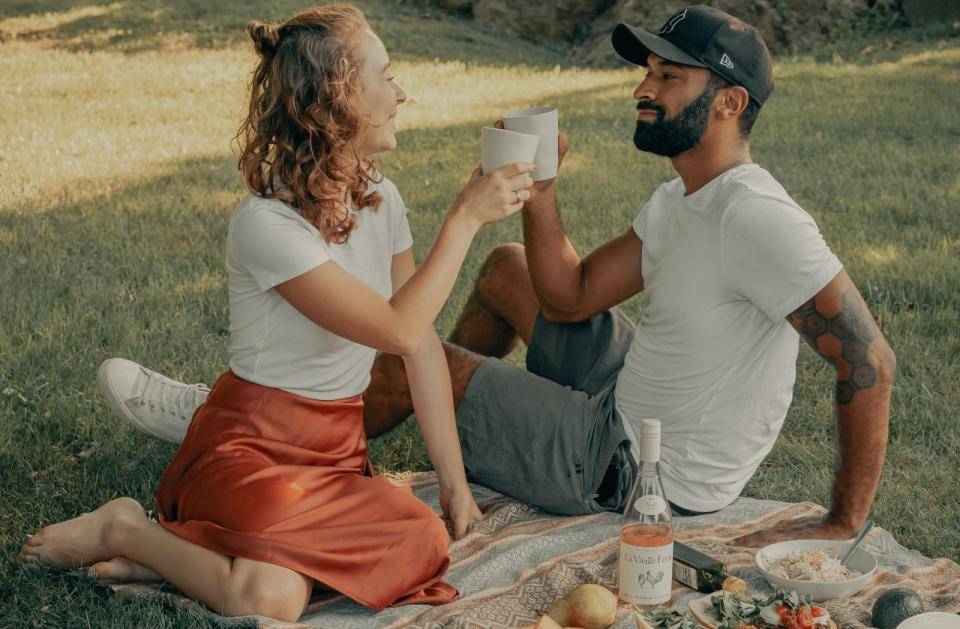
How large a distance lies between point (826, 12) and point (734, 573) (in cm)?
1247

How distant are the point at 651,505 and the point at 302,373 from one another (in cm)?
110

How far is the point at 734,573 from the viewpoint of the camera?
330 cm

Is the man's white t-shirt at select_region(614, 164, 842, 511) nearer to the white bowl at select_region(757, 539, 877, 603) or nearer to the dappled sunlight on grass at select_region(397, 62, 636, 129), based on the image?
the white bowl at select_region(757, 539, 877, 603)

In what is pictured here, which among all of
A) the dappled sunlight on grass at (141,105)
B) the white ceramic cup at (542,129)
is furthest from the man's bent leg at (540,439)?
the dappled sunlight on grass at (141,105)

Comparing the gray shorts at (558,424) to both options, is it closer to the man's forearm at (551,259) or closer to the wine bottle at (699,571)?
the man's forearm at (551,259)

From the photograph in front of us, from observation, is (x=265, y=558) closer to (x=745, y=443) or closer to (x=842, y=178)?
(x=745, y=443)

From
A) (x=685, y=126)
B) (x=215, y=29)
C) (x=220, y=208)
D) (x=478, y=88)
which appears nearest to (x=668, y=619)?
(x=685, y=126)

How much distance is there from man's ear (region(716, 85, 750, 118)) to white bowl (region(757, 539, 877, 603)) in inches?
50.7

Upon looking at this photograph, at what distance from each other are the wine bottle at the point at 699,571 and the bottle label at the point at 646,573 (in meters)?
0.12

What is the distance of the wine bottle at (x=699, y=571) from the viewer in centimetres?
316

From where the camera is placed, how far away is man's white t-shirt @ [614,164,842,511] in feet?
10.3

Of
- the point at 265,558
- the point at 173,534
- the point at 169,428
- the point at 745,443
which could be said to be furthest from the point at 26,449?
the point at 745,443

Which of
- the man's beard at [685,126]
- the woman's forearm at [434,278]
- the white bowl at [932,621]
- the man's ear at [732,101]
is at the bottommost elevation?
the white bowl at [932,621]

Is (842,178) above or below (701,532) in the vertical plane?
below
